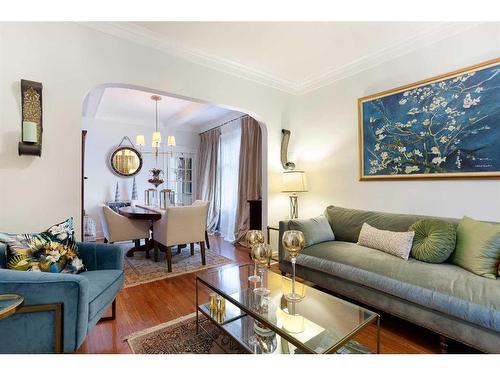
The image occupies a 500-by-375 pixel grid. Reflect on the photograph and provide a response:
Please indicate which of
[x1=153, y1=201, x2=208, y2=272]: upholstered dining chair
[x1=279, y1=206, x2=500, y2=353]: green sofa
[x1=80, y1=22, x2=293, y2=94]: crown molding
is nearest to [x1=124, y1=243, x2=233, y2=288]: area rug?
[x1=153, y1=201, x2=208, y2=272]: upholstered dining chair

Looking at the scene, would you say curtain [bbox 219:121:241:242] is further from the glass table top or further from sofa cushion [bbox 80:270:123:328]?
the glass table top

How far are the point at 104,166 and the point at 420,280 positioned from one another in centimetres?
541

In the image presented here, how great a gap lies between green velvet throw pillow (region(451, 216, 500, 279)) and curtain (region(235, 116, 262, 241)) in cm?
275

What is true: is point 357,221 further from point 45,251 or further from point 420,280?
point 45,251

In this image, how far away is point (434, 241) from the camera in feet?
6.12

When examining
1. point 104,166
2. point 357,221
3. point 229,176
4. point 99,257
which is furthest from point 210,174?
point 99,257

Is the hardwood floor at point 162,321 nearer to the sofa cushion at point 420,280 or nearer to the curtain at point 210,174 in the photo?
the sofa cushion at point 420,280

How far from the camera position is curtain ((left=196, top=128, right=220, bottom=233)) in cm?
541

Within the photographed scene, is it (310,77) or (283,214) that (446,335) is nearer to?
(283,214)

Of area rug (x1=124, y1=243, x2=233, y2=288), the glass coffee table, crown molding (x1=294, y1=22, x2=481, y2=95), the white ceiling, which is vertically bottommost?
area rug (x1=124, y1=243, x2=233, y2=288)

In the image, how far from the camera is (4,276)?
3.91 ft

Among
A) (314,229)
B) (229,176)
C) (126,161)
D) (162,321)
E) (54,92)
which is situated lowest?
(162,321)
